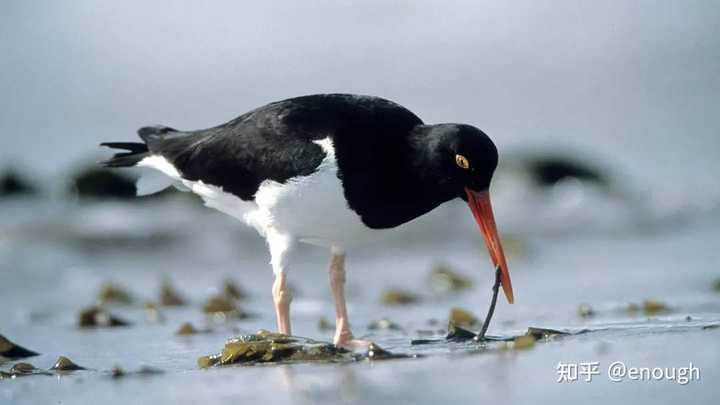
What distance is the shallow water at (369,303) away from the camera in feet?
15.0

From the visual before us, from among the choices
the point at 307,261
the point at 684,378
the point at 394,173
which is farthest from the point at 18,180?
the point at 684,378

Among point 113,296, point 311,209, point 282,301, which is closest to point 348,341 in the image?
point 282,301

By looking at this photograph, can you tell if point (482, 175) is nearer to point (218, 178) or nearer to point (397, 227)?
point (397, 227)

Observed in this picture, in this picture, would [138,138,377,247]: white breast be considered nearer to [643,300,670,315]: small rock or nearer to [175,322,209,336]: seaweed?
[175,322,209,336]: seaweed

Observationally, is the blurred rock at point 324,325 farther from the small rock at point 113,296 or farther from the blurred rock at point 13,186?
the blurred rock at point 13,186

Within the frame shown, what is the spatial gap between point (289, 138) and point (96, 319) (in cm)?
203

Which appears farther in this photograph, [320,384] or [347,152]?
[347,152]

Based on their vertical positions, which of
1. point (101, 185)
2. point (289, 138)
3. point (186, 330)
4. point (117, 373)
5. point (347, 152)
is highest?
point (101, 185)

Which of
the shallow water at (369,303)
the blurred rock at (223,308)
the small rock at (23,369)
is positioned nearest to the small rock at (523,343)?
the shallow water at (369,303)

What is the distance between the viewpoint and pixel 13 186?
1291cm

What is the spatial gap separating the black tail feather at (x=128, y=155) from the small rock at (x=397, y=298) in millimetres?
1892

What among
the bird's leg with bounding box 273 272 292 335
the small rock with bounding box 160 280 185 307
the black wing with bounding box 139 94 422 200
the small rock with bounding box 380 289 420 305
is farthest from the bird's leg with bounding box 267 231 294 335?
the small rock with bounding box 160 280 185 307

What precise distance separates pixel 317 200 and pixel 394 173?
390 millimetres

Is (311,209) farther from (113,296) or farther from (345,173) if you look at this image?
(113,296)
